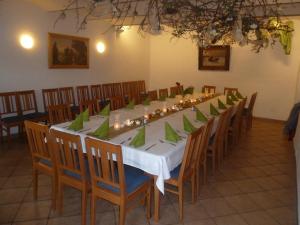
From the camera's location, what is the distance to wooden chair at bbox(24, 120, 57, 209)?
230cm

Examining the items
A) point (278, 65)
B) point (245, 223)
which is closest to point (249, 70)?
point (278, 65)

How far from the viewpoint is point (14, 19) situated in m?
4.50

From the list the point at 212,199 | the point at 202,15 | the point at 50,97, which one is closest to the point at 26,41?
the point at 50,97

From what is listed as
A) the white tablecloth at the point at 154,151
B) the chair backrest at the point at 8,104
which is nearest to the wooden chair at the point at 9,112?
the chair backrest at the point at 8,104

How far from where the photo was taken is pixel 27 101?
4.69 metres

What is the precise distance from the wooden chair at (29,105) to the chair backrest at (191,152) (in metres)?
3.02

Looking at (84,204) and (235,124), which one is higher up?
(235,124)

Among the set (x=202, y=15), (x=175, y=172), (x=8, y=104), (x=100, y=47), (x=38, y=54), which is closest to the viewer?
(x=175, y=172)

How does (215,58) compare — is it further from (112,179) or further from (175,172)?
(112,179)

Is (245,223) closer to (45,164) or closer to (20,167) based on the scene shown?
(45,164)

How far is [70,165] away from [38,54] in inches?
139

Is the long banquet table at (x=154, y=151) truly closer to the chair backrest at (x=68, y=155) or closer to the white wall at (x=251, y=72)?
the chair backrest at (x=68, y=155)

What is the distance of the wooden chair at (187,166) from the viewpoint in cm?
220

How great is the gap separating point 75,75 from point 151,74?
3113mm
